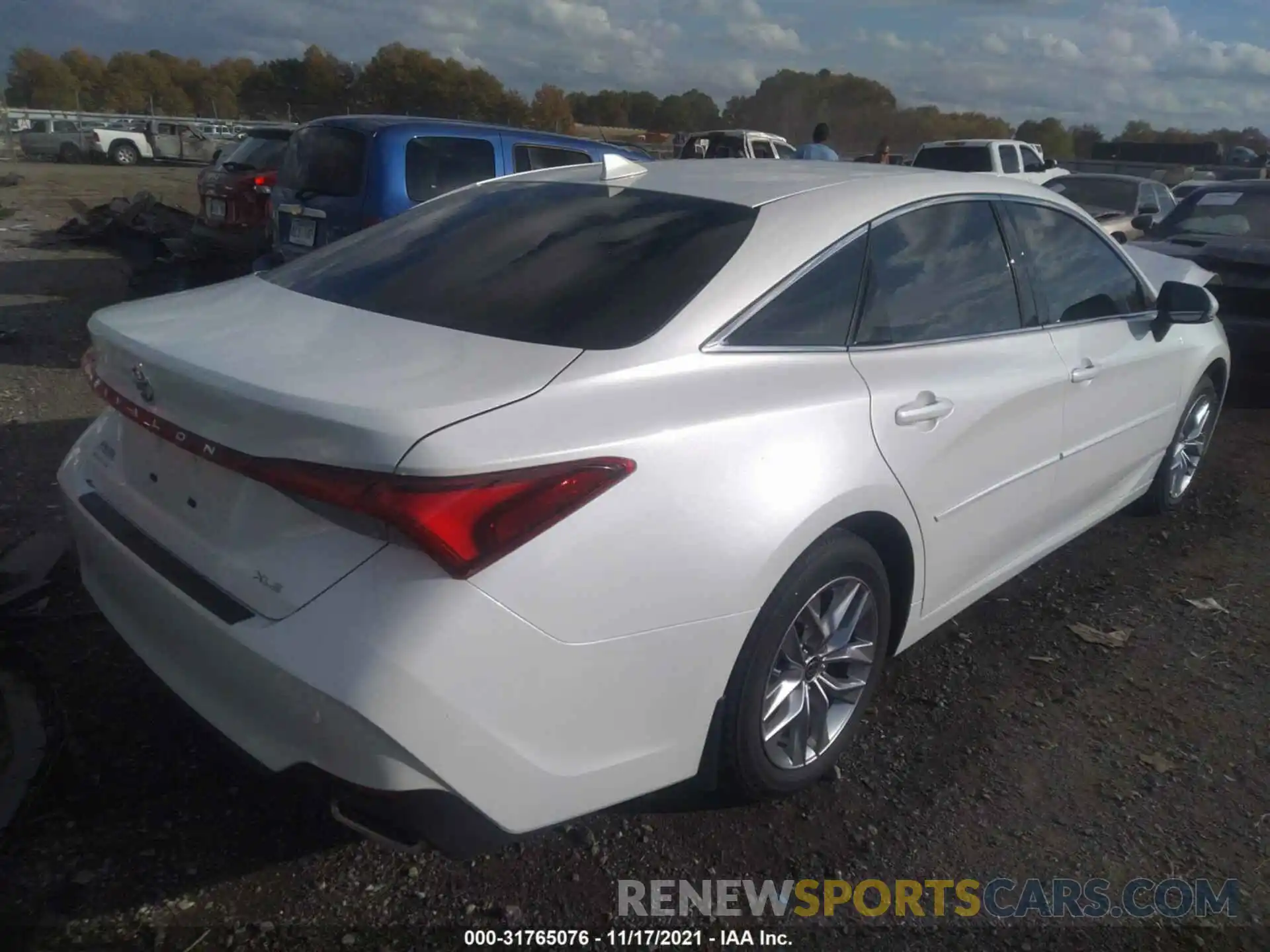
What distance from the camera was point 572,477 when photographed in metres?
1.92

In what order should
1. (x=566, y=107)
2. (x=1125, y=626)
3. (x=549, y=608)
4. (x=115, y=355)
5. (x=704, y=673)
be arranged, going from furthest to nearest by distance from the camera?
(x=566, y=107) → (x=1125, y=626) → (x=115, y=355) → (x=704, y=673) → (x=549, y=608)

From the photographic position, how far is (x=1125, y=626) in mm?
3898

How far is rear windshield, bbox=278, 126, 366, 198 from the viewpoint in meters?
7.41

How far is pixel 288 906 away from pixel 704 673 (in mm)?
1086

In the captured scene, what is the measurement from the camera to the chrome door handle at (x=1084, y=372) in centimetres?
351

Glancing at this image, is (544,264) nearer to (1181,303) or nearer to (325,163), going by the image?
(1181,303)

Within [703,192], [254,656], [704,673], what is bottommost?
[704,673]

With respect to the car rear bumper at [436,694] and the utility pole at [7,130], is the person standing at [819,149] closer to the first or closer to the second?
the car rear bumper at [436,694]

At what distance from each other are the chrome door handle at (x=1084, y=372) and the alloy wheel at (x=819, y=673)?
1331 millimetres

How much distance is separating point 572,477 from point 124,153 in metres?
33.2

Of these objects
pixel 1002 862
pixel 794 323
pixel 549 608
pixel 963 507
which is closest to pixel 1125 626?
pixel 963 507

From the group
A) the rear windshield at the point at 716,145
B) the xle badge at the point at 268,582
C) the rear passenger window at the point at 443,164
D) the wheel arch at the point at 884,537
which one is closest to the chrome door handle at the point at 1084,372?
the wheel arch at the point at 884,537

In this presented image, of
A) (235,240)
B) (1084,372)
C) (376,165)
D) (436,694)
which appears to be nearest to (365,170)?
(376,165)

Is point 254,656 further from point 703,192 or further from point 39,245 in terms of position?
point 39,245
